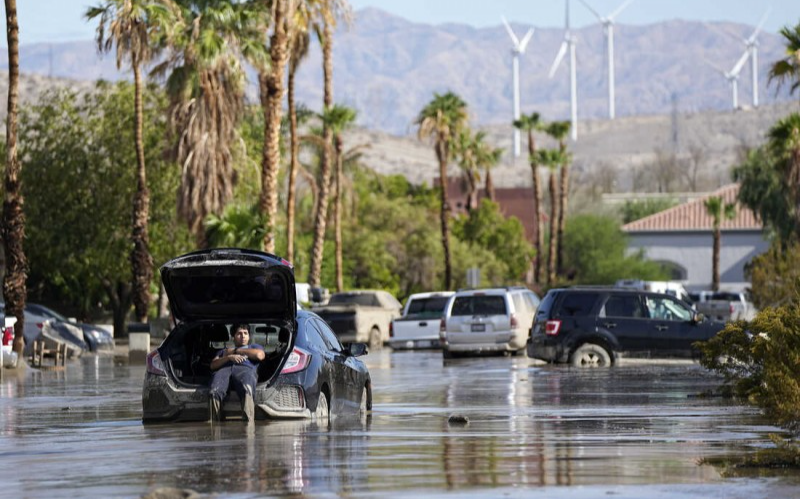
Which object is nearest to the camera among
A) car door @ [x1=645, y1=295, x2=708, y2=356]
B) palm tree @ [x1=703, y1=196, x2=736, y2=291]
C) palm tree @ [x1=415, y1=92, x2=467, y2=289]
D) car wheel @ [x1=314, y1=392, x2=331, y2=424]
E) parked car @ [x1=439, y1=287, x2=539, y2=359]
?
car wheel @ [x1=314, y1=392, x2=331, y2=424]

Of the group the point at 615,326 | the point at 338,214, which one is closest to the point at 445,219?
the point at 338,214

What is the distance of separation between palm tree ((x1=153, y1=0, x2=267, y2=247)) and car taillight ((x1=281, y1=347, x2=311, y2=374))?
32.4 meters

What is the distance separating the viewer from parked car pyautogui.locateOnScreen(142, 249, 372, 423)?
16.4 metres

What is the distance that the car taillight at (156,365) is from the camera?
55.0 feet

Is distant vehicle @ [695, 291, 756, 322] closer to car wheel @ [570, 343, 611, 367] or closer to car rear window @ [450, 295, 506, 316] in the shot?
car rear window @ [450, 295, 506, 316]

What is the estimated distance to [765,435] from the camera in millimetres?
15234

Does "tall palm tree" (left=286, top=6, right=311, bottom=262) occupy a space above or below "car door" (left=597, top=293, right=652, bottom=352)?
above

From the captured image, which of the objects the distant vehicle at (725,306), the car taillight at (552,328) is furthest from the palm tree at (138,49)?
the distant vehicle at (725,306)

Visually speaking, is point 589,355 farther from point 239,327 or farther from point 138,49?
point 138,49

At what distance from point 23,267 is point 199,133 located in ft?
43.7

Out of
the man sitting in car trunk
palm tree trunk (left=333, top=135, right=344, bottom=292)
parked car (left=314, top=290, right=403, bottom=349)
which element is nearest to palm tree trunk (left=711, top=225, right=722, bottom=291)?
palm tree trunk (left=333, top=135, right=344, bottom=292)

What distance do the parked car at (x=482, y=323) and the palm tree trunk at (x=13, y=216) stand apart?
9.45m

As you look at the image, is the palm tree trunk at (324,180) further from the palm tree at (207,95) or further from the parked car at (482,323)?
the parked car at (482,323)

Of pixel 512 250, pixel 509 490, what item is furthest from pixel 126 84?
pixel 509 490
